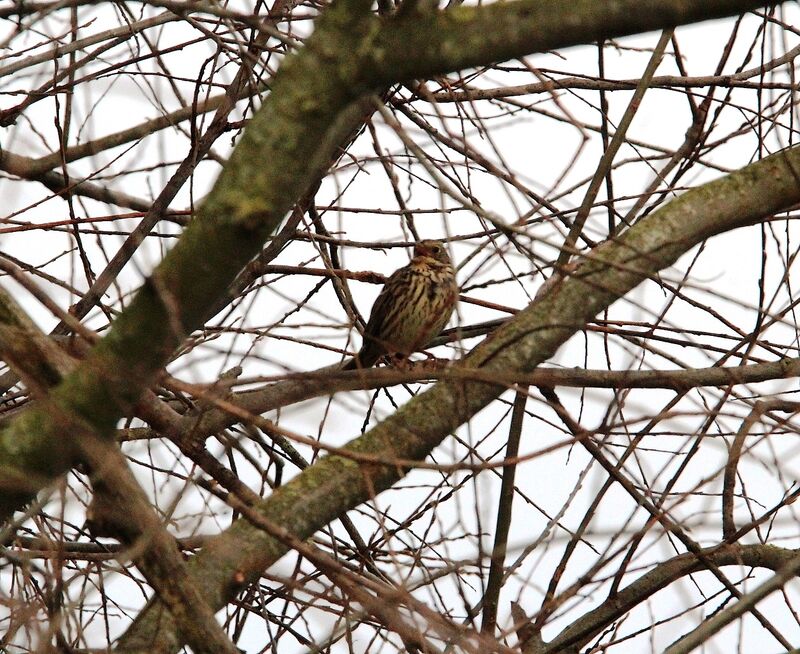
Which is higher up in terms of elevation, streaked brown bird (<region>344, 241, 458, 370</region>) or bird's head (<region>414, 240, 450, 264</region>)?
bird's head (<region>414, 240, 450, 264</region>)

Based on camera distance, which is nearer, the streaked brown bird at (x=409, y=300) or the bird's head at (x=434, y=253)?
the streaked brown bird at (x=409, y=300)

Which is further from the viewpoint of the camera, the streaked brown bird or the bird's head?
the bird's head

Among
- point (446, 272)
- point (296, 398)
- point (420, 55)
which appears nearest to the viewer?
point (420, 55)

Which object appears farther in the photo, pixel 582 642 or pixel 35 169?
pixel 35 169

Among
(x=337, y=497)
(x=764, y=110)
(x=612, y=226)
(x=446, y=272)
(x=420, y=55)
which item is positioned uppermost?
(x=446, y=272)

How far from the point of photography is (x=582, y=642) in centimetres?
364

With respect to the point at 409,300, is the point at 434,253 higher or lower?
higher

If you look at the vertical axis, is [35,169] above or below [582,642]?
above

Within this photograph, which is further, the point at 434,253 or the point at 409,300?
the point at 434,253

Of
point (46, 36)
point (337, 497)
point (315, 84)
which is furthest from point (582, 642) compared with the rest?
point (46, 36)

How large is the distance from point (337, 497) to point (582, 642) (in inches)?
49.0

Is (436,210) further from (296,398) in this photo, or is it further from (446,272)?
(446,272)

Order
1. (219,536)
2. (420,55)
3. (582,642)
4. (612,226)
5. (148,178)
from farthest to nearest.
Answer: (148,178)
(612,226)
(582,642)
(219,536)
(420,55)

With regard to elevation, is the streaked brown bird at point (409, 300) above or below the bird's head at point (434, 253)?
below
